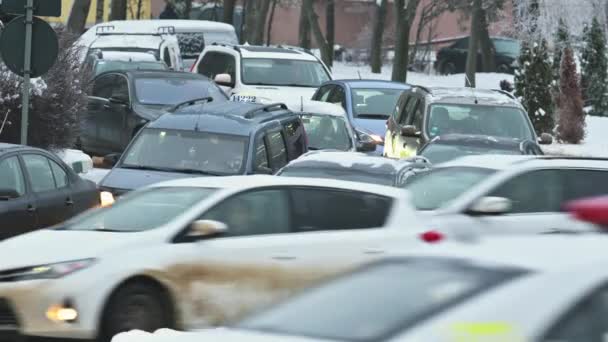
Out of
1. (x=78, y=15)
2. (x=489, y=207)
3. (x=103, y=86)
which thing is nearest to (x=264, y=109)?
(x=489, y=207)

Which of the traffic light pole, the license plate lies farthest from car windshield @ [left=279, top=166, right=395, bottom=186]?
the license plate

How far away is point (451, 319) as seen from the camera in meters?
4.84

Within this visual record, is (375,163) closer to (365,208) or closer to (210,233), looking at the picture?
(365,208)

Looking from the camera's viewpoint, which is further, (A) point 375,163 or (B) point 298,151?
(B) point 298,151

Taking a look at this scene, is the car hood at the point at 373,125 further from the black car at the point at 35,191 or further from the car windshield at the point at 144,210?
the car windshield at the point at 144,210

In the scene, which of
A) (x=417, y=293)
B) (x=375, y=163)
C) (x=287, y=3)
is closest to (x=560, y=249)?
(x=417, y=293)

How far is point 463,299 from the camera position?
16.3 feet

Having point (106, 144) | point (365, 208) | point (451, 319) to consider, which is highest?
point (451, 319)

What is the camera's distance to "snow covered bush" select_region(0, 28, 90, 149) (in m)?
19.1

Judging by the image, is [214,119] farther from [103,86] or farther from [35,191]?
[103,86]

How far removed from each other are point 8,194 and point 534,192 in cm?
445

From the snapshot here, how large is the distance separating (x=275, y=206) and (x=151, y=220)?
0.88m

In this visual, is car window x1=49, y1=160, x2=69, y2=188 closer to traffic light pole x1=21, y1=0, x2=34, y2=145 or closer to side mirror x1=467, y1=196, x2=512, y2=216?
traffic light pole x1=21, y1=0, x2=34, y2=145

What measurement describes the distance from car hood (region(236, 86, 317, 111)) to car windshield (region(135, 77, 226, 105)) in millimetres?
1009
